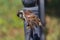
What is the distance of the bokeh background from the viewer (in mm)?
1881

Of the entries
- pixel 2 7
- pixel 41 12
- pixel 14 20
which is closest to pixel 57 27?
pixel 14 20

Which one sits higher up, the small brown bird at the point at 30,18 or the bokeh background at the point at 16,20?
the small brown bird at the point at 30,18

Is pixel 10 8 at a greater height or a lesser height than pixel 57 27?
greater

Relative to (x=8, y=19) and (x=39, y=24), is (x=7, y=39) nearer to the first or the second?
(x=8, y=19)

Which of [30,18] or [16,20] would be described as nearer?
[30,18]

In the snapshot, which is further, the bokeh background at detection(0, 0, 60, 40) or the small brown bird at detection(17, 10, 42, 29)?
the bokeh background at detection(0, 0, 60, 40)

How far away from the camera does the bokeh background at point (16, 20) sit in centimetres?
188

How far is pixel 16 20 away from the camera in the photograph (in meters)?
1.97

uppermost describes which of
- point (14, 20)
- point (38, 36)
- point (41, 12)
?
point (41, 12)

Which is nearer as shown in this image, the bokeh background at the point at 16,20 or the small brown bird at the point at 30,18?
the small brown bird at the point at 30,18

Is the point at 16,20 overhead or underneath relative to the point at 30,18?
underneath

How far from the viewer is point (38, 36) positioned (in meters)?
1.17

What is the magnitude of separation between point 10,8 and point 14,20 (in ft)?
0.37

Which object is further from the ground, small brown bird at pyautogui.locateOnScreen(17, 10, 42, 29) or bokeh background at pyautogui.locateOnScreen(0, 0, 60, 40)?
small brown bird at pyautogui.locateOnScreen(17, 10, 42, 29)
